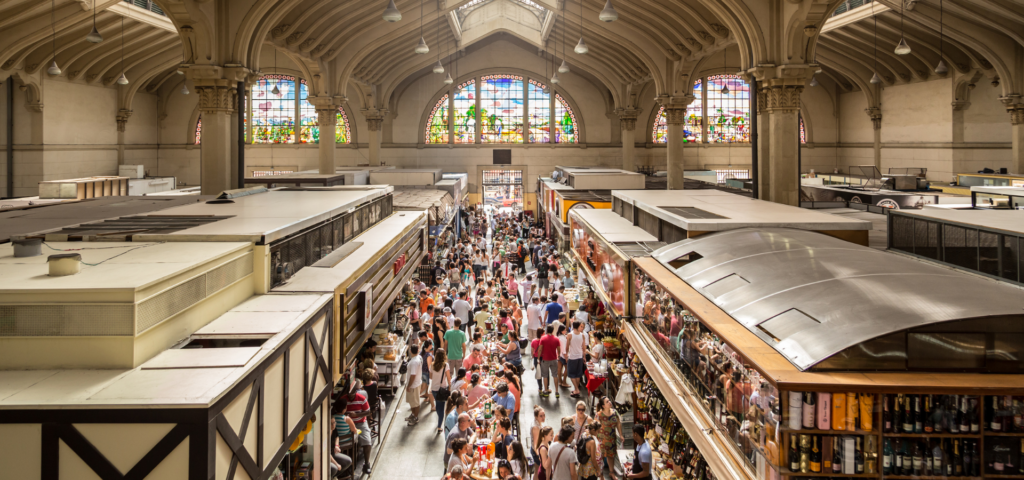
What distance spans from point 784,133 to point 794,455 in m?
9.17

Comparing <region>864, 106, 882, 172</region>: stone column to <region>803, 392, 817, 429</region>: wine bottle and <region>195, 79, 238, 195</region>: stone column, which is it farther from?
<region>803, 392, 817, 429</region>: wine bottle

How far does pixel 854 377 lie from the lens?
3.27 meters

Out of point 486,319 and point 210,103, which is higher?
point 210,103

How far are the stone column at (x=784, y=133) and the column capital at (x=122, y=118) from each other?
2384 cm

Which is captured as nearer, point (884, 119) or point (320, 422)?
point (320, 422)

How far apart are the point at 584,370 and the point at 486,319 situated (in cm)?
201

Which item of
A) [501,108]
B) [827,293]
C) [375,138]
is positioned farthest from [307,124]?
[827,293]

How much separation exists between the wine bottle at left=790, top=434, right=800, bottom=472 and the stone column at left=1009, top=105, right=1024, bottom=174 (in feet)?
66.6

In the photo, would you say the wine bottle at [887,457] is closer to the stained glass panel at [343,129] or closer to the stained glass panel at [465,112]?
the stained glass panel at [465,112]

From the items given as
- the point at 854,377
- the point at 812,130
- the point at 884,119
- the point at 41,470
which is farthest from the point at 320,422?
the point at 812,130

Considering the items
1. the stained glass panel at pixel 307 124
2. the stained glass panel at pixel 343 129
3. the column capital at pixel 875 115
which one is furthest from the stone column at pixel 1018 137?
the stained glass panel at pixel 307 124

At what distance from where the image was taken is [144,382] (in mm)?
3365

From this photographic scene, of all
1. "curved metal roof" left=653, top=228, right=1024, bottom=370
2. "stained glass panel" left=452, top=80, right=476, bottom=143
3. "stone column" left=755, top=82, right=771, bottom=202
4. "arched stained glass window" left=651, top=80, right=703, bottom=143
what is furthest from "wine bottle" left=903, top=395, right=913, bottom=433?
"stained glass panel" left=452, top=80, right=476, bottom=143

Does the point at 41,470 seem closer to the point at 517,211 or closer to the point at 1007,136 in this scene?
the point at 1007,136
